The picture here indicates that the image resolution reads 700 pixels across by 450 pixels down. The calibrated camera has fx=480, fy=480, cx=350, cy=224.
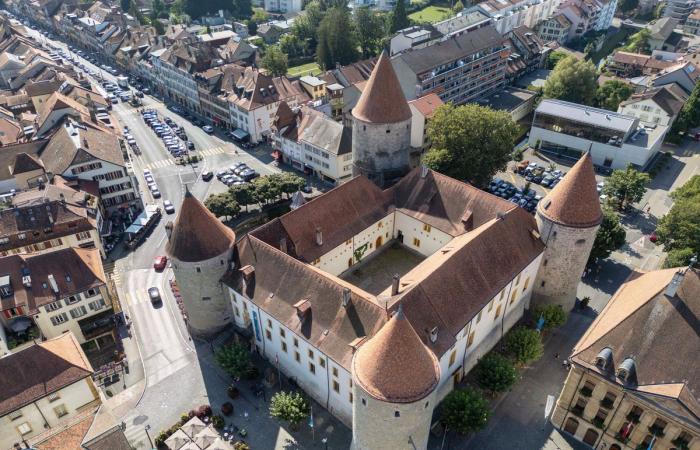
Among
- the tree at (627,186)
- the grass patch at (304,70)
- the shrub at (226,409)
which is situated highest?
the tree at (627,186)

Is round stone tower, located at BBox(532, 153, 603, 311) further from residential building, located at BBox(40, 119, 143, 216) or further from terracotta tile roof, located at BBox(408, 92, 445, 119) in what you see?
residential building, located at BBox(40, 119, 143, 216)

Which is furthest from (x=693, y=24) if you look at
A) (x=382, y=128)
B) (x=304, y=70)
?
(x=382, y=128)

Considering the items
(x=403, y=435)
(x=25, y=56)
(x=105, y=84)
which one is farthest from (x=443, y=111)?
(x=25, y=56)

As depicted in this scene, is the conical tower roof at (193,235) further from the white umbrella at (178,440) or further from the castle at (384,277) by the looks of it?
the white umbrella at (178,440)

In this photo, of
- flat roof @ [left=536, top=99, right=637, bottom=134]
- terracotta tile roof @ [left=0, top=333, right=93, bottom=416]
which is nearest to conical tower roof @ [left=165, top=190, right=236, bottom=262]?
terracotta tile roof @ [left=0, top=333, right=93, bottom=416]

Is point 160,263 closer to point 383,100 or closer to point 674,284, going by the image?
point 383,100

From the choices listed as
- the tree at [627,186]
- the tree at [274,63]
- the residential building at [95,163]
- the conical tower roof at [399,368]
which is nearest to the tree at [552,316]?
the conical tower roof at [399,368]
